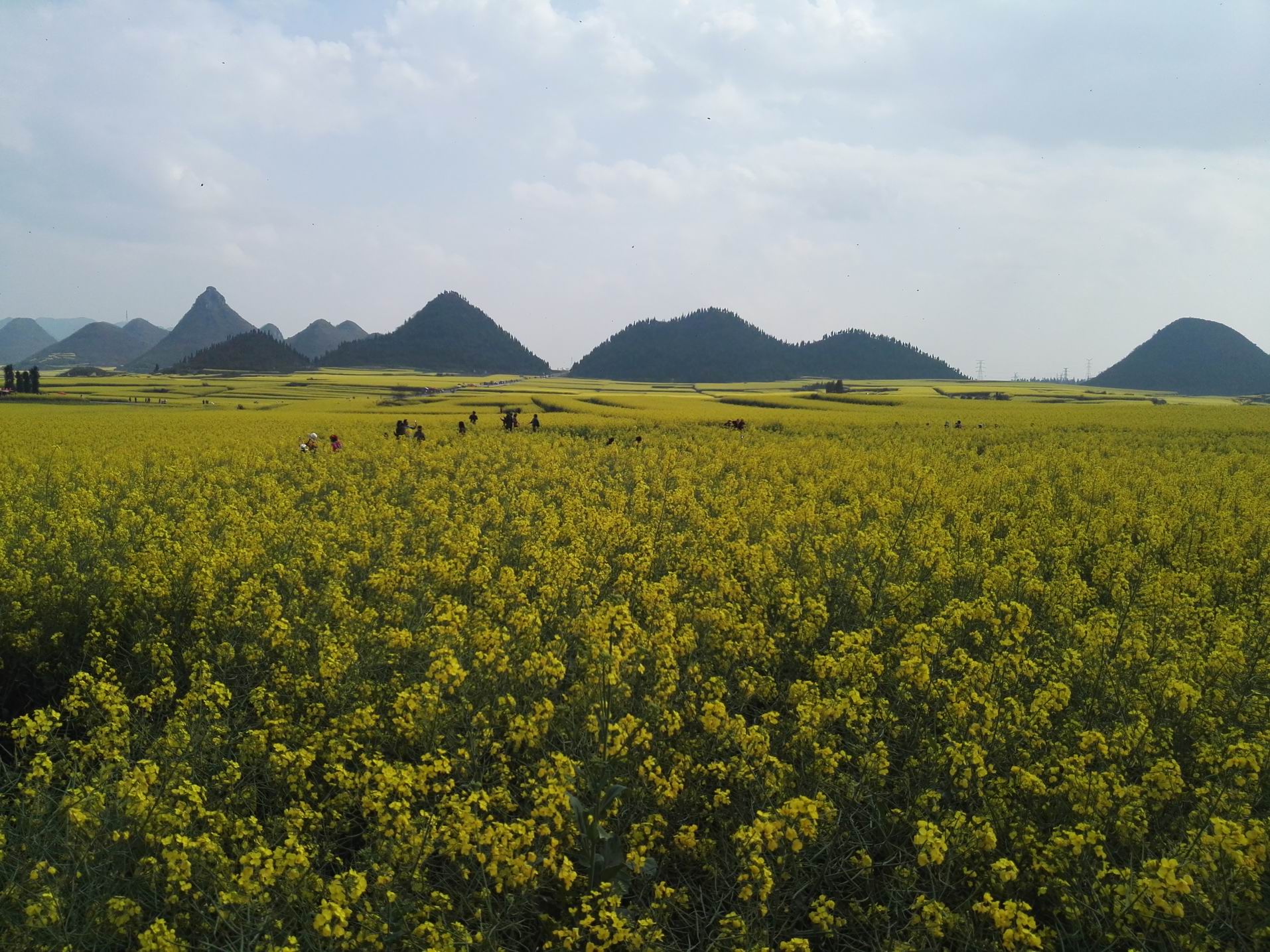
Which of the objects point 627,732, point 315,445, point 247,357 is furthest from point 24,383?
point 247,357

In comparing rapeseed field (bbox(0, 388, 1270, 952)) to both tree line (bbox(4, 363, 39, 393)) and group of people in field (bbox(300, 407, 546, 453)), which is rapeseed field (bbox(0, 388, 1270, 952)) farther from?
tree line (bbox(4, 363, 39, 393))

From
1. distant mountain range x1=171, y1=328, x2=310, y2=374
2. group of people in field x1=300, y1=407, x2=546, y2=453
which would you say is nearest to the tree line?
group of people in field x1=300, y1=407, x2=546, y2=453

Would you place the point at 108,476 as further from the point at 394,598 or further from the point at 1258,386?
the point at 1258,386

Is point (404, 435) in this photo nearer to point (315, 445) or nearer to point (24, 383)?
point (315, 445)

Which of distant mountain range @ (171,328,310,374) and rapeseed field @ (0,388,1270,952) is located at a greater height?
distant mountain range @ (171,328,310,374)

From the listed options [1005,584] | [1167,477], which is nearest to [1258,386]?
[1167,477]
